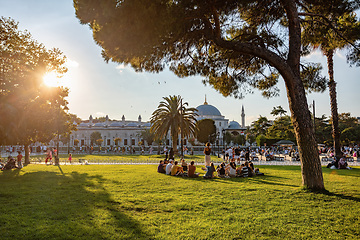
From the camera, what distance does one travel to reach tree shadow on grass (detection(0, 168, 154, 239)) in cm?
464

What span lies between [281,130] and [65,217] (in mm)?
50797

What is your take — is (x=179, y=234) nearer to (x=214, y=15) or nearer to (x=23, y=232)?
(x=23, y=232)

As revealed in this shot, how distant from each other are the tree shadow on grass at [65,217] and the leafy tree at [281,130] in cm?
4784

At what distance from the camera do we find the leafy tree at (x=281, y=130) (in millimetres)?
50406

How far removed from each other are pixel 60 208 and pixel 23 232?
166 cm

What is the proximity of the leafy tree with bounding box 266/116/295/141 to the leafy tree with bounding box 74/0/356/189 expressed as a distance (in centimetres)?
4222

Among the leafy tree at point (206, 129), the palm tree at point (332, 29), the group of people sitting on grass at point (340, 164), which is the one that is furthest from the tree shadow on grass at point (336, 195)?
the leafy tree at point (206, 129)

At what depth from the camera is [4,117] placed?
11.3 m

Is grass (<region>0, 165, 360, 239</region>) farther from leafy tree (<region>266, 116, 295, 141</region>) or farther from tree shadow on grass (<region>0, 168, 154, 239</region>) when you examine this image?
leafy tree (<region>266, 116, 295, 141</region>)

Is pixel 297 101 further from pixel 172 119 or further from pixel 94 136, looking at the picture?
pixel 94 136

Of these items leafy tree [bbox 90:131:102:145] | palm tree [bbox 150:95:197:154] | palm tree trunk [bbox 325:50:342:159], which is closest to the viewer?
palm tree trunk [bbox 325:50:342:159]

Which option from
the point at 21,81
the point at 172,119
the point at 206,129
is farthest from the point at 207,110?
the point at 21,81

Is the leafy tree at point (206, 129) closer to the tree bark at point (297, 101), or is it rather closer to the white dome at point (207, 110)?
the white dome at point (207, 110)

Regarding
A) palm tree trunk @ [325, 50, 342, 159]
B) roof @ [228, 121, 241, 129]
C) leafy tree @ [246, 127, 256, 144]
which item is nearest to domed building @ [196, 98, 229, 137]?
roof @ [228, 121, 241, 129]
